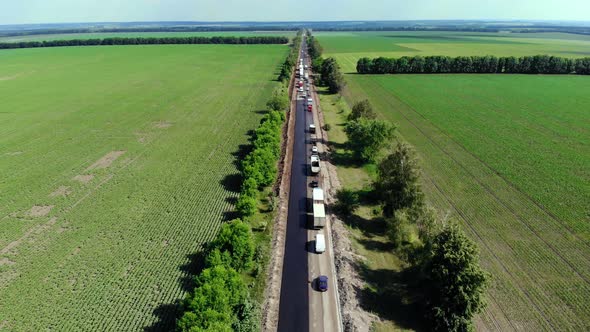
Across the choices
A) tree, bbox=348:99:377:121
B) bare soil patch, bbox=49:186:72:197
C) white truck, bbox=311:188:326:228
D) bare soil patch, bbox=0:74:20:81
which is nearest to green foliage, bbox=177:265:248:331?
white truck, bbox=311:188:326:228

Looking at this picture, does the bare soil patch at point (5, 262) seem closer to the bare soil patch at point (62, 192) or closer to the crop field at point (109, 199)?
the crop field at point (109, 199)

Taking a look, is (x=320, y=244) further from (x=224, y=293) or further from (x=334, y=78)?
(x=334, y=78)

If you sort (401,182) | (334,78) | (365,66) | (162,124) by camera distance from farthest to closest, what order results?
1. (365,66)
2. (334,78)
3. (162,124)
4. (401,182)

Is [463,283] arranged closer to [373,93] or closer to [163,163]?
[163,163]

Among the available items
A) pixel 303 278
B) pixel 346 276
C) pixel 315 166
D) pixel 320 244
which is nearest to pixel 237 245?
pixel 303 278

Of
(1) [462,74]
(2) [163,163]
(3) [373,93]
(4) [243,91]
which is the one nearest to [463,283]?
(2) [163,163]

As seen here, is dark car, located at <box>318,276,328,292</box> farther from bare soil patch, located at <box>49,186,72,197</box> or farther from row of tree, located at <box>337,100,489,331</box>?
bare soil patch, located at <box>49,186,72,197</box>

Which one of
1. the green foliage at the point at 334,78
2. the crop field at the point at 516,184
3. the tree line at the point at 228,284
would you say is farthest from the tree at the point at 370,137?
the green foliage at the point at 334,78
